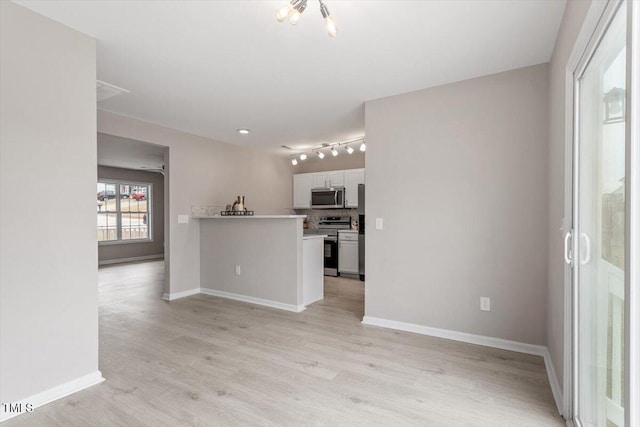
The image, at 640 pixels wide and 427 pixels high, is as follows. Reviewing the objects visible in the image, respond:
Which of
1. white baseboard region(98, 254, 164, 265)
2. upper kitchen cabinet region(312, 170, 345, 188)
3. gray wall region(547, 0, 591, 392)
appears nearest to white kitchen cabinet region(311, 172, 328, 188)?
upper kitchen cabinet region(312, 170, 345, 188)

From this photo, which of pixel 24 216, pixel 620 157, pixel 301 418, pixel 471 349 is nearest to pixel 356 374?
pixel 301 418

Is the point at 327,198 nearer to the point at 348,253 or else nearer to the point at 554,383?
the point at 348,253

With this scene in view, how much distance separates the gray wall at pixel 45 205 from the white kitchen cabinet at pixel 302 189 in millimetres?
4636

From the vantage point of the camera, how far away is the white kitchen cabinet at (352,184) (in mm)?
6086

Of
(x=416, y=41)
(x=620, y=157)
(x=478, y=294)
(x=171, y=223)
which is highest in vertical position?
(x=416, y=41)

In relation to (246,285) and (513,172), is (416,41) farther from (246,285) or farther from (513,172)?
(246,285)

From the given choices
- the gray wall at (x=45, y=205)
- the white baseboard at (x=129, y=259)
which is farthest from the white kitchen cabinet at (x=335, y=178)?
the white baseboard at (x=129, y=259)

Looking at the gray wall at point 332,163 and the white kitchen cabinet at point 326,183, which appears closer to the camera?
the white kitchen cabinet at point 326,183

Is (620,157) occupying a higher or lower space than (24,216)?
higher

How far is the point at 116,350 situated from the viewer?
2.71 metres

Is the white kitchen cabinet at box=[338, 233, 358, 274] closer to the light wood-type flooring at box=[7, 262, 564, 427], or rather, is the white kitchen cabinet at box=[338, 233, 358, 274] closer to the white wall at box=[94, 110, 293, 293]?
the white wall at box=[94, 110, 293, 293]

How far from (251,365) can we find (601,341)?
2.14 metres

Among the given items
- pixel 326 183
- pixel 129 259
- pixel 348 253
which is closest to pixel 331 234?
pixel 348 253

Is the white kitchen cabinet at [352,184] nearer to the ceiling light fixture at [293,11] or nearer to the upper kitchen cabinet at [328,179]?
the upper kitchen cabinet at [328,179]
